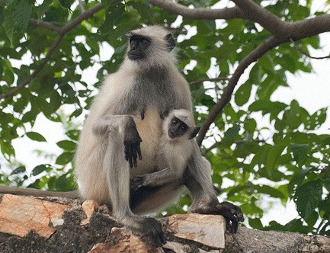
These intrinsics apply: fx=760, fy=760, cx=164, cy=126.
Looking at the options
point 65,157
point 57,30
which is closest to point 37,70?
point 57,30

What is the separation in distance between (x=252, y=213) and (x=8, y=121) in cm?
231

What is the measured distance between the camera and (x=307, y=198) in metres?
4.93

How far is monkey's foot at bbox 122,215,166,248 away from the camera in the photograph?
4.27 m

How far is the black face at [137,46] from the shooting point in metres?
5.57

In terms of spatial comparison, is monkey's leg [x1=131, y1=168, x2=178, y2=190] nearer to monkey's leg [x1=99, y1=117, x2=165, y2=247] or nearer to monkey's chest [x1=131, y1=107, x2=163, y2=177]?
monkey's chest [x1=131, y1=107, x2=163, y2=177]

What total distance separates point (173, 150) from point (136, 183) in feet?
1.07

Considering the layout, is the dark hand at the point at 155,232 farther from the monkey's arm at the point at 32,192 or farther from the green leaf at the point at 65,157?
the green leaf at the point at 65,157

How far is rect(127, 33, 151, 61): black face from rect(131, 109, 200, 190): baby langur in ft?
2.22

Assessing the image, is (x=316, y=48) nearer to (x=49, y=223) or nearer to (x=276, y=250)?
(x=276, y=250)

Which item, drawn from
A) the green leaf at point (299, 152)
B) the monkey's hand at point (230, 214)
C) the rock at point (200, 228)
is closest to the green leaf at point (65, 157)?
the monkey's hand at point (230, 214)

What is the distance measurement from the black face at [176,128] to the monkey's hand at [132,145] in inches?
12.3

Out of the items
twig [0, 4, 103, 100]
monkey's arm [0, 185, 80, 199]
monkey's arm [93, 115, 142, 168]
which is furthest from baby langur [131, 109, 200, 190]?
twig [0, 4, 103, 100]

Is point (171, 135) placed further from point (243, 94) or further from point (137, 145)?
point (243, 94)

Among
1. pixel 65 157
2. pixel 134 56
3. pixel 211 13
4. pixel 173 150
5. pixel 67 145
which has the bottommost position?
pixel 65 157
